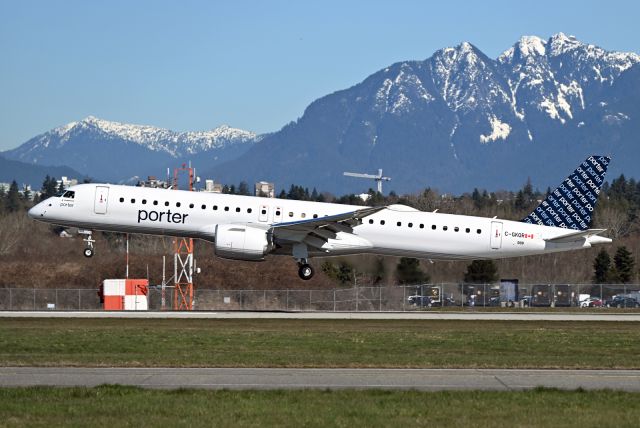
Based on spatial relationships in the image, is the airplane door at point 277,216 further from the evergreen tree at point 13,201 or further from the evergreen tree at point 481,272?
the evergreen tree at point 13,201

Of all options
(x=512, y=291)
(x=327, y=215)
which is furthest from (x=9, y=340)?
(x=512, y=291)

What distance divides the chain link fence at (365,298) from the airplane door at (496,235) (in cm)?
1024

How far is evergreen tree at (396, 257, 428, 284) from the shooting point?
225ft

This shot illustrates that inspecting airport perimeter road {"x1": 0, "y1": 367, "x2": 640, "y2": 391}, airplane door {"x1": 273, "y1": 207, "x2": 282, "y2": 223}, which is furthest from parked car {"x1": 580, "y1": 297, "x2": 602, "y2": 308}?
airport perimeter road {"x1": 0, "y1": 367, "x2": 640, "y2": 391}

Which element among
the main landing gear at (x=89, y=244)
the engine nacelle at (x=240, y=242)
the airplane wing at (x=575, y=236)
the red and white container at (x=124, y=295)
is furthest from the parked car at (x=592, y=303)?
the main landing gear at (x=89, y=244)

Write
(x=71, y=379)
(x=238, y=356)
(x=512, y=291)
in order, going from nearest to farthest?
(x=71, y=379)
(x=238, y=356)
(x=512, y=291)

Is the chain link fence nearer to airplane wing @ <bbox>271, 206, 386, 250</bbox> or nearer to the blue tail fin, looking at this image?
the blue tail fin

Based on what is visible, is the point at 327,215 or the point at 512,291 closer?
the point at 327,215

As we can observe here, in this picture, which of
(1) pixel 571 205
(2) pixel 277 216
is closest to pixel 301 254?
(2) pixel 277 216

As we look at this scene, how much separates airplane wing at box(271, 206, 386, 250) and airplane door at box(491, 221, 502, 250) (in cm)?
699

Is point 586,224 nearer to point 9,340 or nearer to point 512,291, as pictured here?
point 512,291

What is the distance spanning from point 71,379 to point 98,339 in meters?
11.1

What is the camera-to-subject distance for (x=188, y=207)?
5012 centimetres

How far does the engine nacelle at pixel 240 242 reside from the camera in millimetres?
48594
